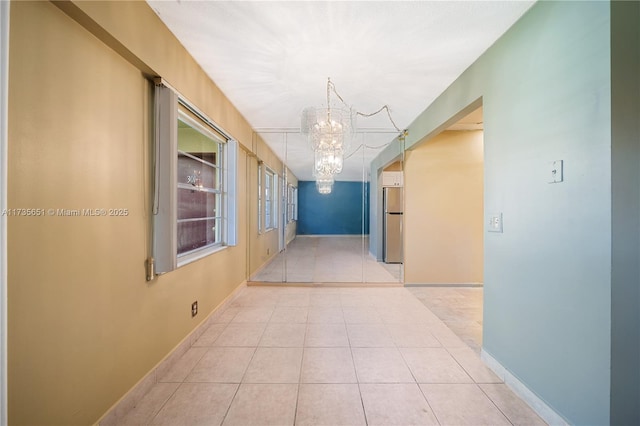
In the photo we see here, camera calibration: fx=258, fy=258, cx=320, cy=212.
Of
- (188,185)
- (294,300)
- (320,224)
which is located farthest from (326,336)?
(320,224)

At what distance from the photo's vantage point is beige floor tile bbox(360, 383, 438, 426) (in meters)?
1.50

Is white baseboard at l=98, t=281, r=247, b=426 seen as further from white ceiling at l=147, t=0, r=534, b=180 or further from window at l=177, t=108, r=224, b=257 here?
white ceiling at l=147, t=0, r=534, b=180

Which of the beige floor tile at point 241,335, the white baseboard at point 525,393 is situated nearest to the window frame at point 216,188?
the beige floor tile at point 241,335

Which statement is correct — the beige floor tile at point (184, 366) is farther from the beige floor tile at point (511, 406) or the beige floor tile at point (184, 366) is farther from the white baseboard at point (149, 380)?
the beige floor tile at point (511, 406)

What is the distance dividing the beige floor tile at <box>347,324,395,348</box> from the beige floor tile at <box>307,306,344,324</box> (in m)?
0.21

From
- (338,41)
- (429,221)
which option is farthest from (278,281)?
(338,41)

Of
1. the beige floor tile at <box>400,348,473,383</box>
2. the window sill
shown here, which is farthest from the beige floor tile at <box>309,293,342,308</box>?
the window sill

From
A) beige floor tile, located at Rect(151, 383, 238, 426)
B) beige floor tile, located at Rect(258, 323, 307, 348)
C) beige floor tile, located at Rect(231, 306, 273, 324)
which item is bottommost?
beige floor tile, located at Rect(151, 383, 238, 426)

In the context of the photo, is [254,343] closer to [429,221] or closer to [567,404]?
Result: [567,404]

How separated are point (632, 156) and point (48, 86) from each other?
2565mm

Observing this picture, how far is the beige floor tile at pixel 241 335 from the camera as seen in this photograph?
235 cm

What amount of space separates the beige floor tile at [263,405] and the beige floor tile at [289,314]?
1060 mm

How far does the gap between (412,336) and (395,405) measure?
0.99 metres

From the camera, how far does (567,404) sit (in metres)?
1.36
